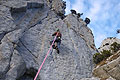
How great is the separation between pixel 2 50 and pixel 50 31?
8.06m

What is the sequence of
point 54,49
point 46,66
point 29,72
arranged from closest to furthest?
point 29,72 → point 46,66 → point 54,49

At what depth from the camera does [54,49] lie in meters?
14.9

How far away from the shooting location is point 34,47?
1398 centimetres

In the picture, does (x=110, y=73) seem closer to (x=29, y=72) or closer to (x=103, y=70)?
(x=103, y=70)

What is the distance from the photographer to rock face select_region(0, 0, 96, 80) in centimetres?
1059

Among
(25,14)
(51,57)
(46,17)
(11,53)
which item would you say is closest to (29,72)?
(11,53)

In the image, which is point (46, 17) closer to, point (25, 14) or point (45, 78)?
point (25, 14)

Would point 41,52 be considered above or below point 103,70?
above

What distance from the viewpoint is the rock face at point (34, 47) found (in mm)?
10592

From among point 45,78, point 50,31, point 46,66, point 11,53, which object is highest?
point 50,31

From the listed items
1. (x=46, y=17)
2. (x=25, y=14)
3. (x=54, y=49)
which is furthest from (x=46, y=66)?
(x=46, y=17)

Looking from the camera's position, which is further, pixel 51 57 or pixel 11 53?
pixel 51 57

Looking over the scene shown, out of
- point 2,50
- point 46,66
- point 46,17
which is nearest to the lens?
point 2,50

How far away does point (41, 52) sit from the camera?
45.4 feet
